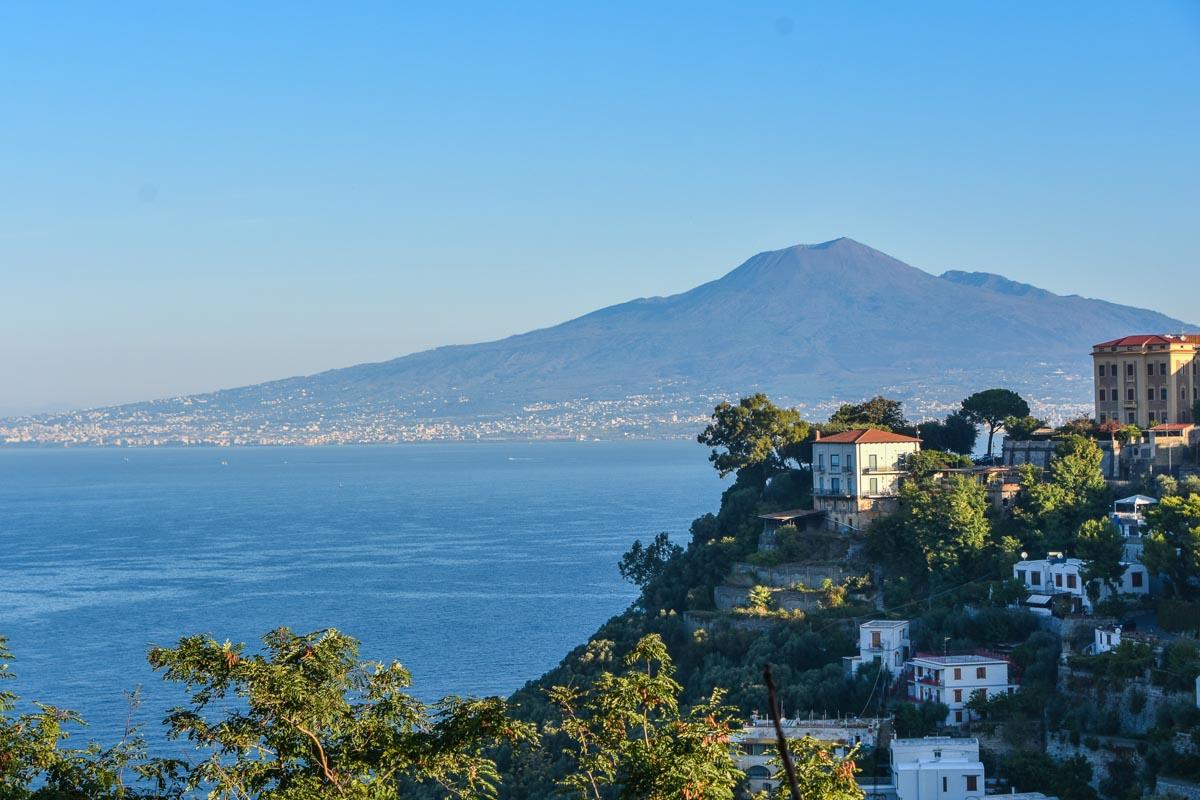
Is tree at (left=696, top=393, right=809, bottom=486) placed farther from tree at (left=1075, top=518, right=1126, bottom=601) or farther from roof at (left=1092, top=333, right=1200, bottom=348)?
tree at (left=1075, top=518, right=1126, bottom=601)

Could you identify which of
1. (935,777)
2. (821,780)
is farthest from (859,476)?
(821,780)

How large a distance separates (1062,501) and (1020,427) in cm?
792

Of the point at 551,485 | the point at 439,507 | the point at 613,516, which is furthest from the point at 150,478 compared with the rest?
the point at 613,516

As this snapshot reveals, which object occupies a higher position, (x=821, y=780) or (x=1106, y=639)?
(x=821, y=780)

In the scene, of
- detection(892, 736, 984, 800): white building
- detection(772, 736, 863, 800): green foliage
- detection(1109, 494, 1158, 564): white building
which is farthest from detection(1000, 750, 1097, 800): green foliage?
detection(772, 736, 863, 800): green foliage

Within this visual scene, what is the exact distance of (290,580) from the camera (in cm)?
7544

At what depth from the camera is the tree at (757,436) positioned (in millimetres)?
46812

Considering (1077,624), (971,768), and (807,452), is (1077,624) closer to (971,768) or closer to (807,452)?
(971,768)

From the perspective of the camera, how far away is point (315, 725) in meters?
14.4

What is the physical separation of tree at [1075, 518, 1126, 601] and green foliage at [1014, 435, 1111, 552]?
2047 mm

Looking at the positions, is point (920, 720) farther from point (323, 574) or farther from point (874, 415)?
point (323, 574)

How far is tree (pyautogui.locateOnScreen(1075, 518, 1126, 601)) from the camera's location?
34.4 m

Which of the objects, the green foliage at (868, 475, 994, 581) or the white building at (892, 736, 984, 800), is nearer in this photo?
the white building at (892, 736, 984, 800)

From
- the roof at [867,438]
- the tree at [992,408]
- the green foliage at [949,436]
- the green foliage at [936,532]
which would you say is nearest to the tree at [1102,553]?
the green foliage at [936,532]
